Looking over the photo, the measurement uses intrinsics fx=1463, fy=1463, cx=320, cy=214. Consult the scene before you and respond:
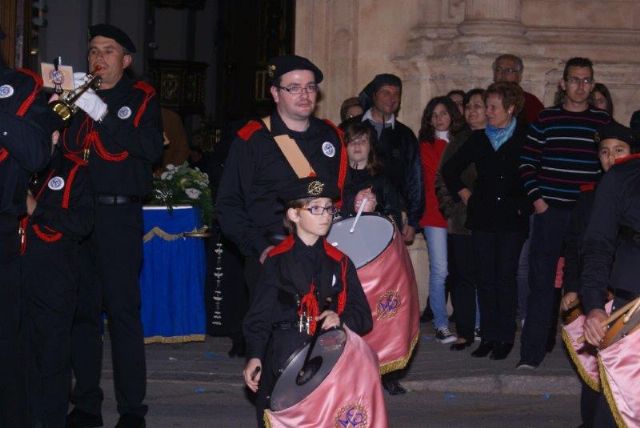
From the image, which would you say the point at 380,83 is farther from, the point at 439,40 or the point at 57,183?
the point at 57,183

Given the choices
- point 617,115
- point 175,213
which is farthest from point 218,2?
point 175,213

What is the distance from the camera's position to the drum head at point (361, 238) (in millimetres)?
7898

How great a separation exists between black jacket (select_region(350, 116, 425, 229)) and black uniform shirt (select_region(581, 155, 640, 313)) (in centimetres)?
428

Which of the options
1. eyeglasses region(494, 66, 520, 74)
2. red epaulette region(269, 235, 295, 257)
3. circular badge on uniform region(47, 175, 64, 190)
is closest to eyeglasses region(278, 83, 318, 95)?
red epaulette region(269, 235, 295, 257)

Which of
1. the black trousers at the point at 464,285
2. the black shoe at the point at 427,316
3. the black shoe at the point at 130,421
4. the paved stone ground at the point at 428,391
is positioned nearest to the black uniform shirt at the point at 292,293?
the black shoe at the point at 130,421

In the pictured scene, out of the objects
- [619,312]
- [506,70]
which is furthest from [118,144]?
[506,70]

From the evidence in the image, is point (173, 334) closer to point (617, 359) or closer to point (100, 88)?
point (100, 88)

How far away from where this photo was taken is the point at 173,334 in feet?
37.2

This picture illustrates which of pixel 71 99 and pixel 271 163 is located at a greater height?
pixel 71 99

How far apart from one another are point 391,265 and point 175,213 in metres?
3.46

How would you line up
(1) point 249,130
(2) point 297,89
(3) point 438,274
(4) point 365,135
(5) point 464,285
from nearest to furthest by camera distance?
1. (2) point 297,89
2. (1) point 249,130
3. (4) point 365,135
4. (5) point 464,285
5. (3) point 438,274

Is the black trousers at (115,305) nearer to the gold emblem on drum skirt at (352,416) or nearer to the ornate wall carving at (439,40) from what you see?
the gold emblem on drum skirt at (352,416)

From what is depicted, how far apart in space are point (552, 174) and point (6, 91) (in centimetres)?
491

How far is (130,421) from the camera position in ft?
27.5
